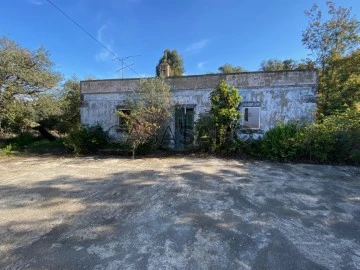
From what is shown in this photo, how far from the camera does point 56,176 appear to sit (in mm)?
5703

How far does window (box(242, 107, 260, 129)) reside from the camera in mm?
9570

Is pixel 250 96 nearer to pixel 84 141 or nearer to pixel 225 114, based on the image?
pixel 225 114

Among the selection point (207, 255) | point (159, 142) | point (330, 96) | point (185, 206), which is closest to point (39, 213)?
point (185, 206)

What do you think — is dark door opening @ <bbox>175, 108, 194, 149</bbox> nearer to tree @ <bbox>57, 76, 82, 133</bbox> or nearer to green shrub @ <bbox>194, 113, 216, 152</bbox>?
green shrub @ <bbox>194, 113, 216, 152</bbox>

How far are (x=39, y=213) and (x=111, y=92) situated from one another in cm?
854

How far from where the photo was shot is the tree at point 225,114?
816cm


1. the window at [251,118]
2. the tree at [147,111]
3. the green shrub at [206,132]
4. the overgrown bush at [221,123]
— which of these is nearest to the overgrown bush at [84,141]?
the tree at [147,111]

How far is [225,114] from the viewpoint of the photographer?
8086 mm

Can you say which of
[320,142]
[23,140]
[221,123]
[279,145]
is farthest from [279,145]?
[23,140]

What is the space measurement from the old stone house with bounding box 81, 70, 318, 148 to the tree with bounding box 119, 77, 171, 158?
1145 millimetres

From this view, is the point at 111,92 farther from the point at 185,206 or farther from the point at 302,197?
the point at 302,197

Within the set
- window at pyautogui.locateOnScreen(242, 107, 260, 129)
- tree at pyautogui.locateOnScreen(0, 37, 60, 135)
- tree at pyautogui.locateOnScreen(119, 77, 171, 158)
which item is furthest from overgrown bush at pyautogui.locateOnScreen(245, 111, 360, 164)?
tree at pyautogui.locateOnScreen(0, 37, 60, 135)

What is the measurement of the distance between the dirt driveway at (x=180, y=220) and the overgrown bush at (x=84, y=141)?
3.26 meters

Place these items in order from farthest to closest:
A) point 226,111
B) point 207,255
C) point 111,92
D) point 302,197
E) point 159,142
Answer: point 111,92
point 159,142
point 226,111
point 302,197
point 207,255
